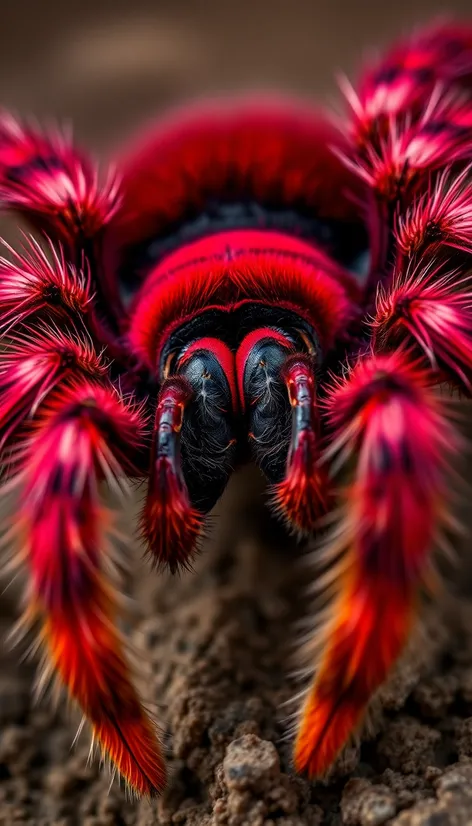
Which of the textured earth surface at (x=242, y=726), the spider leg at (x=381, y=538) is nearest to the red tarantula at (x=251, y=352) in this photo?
the spider leg at (x=381, y=538)

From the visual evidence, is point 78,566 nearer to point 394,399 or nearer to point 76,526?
point 76,526

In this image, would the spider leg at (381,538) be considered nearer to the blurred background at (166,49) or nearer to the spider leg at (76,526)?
the spider leg at (76,526)

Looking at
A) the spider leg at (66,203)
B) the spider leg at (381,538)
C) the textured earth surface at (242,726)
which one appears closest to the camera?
the spider leg at (381,538)

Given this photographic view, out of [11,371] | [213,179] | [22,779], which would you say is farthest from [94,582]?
[213,179]

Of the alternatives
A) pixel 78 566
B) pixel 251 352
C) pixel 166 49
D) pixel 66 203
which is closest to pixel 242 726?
pixel 78 566

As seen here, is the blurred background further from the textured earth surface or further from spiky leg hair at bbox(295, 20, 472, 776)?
the textured earth surface

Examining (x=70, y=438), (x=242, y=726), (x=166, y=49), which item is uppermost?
(x=166, y=49)
